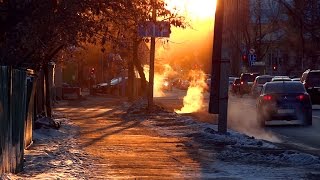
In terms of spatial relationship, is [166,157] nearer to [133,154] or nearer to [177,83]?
[133,154]

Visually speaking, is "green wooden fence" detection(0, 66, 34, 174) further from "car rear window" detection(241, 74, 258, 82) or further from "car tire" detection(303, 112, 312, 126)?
"car rear window" detection(241, 74, 258, 82)

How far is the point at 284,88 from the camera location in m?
22.7

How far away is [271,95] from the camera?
22500 millimetres

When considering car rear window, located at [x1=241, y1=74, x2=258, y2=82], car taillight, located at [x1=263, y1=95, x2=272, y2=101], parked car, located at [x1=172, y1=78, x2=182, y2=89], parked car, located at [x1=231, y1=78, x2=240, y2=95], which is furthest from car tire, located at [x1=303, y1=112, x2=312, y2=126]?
parked car, located at [x1=172, y1=78, x2=182, y2=89]

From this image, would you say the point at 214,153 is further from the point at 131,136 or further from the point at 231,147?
the point at 131,136

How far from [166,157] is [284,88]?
34.6 ft

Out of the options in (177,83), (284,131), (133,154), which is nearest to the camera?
(133,154)

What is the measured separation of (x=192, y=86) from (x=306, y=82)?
2762cm

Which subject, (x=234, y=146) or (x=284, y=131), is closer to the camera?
(x=234, y=146)

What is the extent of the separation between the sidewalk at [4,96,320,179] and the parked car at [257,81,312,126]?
13.1 feet

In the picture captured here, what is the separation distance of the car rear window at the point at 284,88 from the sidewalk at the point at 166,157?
459cm

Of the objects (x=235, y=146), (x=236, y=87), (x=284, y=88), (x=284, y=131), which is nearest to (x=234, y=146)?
(x=235, y=146)

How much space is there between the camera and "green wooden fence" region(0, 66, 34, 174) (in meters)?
9.22

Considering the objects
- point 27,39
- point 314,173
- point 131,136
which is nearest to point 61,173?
point 27,39
